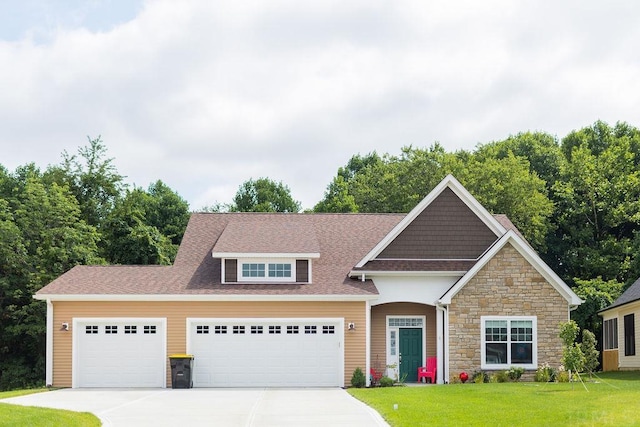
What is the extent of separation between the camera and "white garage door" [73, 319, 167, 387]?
3291cm

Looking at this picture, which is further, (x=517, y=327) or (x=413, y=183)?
(x=413, y=183)

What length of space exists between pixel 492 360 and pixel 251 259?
888cm

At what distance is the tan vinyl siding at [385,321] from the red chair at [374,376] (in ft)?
2.21

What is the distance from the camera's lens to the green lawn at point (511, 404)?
17719 millimetres

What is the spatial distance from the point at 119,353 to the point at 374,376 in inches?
340

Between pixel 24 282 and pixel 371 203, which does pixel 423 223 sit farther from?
pixel 371 203

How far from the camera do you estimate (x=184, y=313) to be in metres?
33.0

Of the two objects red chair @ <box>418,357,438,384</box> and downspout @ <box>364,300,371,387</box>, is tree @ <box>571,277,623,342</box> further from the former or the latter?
A: downspout @ <box>364,300,371,387</box>

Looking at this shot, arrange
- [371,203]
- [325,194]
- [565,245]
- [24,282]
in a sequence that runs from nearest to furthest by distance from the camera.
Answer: [24,282] < [565,245] < [371,203] < [325,194]

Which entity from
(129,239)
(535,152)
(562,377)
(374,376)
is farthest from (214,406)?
(535,152)

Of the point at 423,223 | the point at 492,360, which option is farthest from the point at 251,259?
the point at 492,360

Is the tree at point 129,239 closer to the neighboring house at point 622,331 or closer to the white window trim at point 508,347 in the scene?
the white window trim at point 508,347

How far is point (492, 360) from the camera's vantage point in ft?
107

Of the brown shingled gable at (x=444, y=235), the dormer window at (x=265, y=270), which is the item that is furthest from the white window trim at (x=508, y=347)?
the dormer window at (x=265, y=270)
